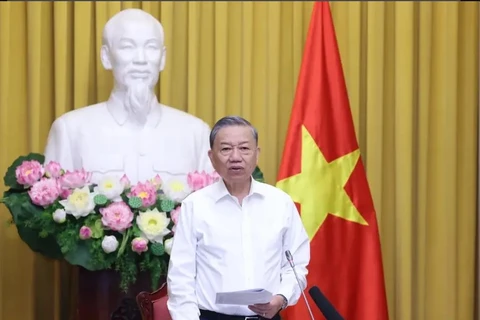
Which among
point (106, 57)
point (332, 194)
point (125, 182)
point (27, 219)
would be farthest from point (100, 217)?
point (332, 194)

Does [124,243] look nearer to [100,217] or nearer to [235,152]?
[100,217]

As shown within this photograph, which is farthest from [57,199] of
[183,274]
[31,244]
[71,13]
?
[71,13]

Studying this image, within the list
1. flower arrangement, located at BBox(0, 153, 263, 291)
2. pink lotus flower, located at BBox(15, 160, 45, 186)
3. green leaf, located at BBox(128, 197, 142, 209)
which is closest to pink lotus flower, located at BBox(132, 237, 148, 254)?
flower arrangement, located at BBox(0, 153, 263, 291)

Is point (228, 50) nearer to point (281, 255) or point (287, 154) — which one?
point (287, 154)

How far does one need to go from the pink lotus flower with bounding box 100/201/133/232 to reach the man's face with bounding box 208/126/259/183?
0.57m

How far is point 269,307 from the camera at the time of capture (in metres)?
2.15

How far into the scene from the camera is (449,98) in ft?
12.6

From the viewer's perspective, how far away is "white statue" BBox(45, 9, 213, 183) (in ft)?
10.4

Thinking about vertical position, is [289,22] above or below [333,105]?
above

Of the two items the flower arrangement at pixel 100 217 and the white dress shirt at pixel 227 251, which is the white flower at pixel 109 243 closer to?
the flower arrangement at pixel 100 217

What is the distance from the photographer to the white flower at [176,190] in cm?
285

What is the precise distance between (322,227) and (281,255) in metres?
0.92

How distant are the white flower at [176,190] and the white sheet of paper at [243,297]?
0.82m

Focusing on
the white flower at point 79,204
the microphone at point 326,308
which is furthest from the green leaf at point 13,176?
the microphone at point 326,308
